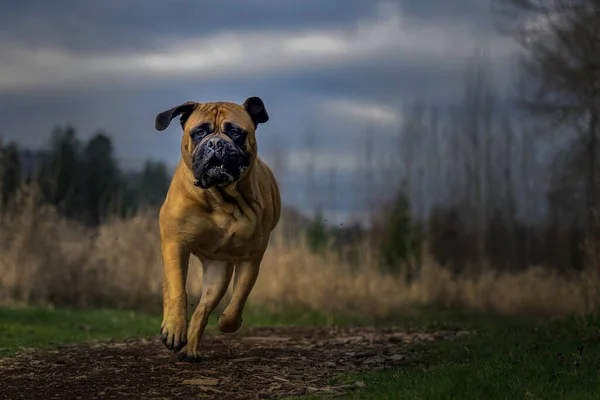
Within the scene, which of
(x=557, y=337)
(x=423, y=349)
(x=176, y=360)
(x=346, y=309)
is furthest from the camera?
(x=346, y=309)

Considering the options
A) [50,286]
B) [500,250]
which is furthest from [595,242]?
[50,286]

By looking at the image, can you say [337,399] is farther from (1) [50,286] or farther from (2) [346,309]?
(1) [50,286]

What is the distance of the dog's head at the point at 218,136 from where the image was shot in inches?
233

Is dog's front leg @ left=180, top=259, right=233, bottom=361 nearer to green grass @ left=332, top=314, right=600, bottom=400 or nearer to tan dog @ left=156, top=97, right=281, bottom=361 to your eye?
tan dog @ left=156, top=97, right=281, bottom=361

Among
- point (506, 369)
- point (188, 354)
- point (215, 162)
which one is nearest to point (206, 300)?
point (188, 354)

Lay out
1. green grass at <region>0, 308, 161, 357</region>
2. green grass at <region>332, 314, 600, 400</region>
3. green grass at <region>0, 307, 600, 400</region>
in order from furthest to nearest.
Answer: green grass at <region>0, 308, 161, 357</region>
green grass at <region>0, 307, 600, 400</region>
green grass at <region>332, 314, 600, 400</region>

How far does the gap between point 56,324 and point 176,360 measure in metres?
5.45

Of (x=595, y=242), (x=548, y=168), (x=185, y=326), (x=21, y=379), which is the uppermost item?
(x=548, y=168)

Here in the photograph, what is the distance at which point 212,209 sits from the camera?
6391 millimetres

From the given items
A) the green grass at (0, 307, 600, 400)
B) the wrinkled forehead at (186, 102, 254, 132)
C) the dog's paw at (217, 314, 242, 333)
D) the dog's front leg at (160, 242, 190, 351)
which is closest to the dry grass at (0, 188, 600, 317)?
the green grass at (0, 307, 600, 400)

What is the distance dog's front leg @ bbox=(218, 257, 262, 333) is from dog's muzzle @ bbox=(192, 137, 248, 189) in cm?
110

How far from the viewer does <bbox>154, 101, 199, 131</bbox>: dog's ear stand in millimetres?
6512

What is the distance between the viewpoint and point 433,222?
752 inches

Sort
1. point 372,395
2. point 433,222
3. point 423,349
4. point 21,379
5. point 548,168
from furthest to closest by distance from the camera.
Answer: point 433,222 → point 548,168 → point 423,349 → point 21,379 → point 372,395
